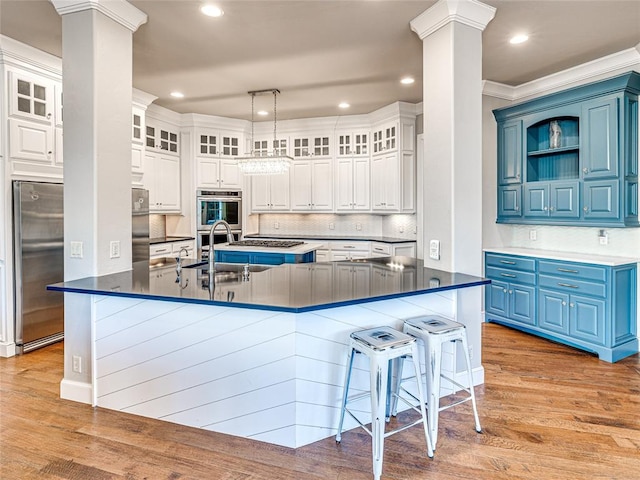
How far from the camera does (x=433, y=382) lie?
2.24 meters

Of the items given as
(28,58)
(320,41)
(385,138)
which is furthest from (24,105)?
(385,138)

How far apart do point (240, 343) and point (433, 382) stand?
1.10 meters

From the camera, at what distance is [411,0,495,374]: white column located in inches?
114

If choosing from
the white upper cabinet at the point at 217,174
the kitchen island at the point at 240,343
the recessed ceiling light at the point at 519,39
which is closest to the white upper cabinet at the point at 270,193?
the white upper cabinet at the point at 217,174

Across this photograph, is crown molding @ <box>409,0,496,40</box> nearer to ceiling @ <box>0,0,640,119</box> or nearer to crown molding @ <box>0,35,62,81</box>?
ceiling @ <box>0,0,640,119</box>

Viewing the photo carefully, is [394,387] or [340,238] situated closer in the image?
[394,387]

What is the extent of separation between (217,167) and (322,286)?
4.48m

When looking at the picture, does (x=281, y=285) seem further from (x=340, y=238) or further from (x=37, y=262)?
(x=340, y=238)

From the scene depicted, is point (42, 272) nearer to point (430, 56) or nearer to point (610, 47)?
point (430, 56)

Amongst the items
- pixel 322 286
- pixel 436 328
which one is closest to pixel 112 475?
pixel 322 286

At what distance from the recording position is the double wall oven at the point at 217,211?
248 inches

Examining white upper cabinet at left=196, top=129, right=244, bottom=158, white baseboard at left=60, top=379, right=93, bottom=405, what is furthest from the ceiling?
white baseboard at left=60, top=379, right=93, bottom=405

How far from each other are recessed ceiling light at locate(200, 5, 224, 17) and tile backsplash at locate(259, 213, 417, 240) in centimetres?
397

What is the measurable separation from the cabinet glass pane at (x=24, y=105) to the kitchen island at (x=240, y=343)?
2.08 m
